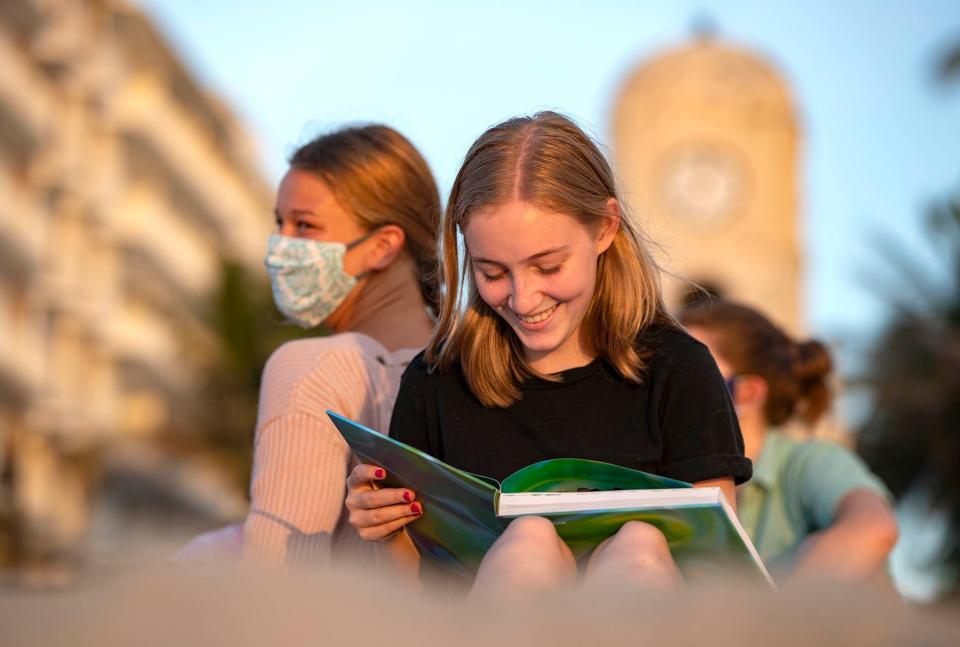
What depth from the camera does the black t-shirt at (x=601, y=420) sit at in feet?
9.86

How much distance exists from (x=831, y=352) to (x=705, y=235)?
125 feet

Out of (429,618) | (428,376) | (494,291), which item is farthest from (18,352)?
(429,618)

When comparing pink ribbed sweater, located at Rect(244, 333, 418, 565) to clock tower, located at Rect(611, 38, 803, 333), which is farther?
clock tower, located at Rect(611, 38, 803, 333)

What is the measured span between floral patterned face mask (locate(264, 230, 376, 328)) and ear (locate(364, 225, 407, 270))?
3 cm

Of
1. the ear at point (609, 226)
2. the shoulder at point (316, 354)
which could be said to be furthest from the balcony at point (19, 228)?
the ear at point (609, 226)

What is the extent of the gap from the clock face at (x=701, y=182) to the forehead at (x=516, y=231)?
3935cm

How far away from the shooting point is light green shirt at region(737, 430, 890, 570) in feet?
15.1

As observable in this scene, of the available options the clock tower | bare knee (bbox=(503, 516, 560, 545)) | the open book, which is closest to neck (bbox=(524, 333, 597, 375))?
the open book

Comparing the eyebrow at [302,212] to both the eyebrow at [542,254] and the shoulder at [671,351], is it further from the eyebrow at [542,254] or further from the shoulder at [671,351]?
the shoulder at [671,351]

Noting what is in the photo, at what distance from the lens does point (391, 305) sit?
4.15 metres

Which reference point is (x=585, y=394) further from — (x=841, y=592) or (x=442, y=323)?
(x=841, y=592)

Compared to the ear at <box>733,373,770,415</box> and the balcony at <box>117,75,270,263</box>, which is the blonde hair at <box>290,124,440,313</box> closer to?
the ear at <box>733,373,770,415</box>

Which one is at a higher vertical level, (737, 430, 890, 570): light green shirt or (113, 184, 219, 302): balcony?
(737, 430, 890, 570): light green shirt

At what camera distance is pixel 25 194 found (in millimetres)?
30297
